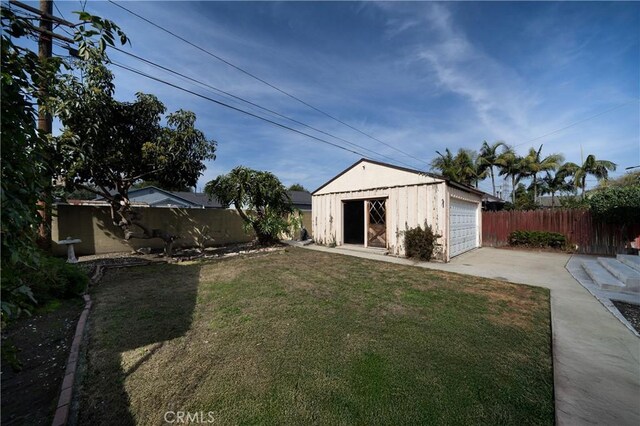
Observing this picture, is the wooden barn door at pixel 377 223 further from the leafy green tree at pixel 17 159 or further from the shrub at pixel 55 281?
the leafy green tree at pixel 17 159

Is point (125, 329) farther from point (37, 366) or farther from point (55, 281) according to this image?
point (55, 281)

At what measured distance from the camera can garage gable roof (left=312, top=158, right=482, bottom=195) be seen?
9883 millimetres

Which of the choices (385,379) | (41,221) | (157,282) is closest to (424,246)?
(385,379)

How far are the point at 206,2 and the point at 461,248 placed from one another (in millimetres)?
12136

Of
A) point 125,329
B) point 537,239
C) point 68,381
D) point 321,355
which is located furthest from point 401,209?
point 68,381

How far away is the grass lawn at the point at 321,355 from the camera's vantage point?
7.36ft

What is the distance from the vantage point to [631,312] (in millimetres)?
4480

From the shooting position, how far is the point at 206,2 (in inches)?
278

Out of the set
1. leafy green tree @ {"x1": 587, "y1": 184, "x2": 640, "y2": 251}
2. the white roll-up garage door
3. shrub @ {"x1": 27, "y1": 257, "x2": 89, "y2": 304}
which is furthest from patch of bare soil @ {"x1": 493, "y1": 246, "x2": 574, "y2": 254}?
shrub @ {"x1": 27, "y1": 257, "x2": 89, "y2": 304}

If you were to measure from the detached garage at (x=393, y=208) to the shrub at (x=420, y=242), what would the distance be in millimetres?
260

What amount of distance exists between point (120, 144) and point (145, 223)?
11.9 ft

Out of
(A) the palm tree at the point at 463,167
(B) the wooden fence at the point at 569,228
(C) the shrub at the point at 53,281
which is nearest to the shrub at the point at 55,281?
(C) the shrub at the point at 53,281

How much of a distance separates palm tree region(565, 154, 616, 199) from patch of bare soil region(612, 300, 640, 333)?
25.3 metres

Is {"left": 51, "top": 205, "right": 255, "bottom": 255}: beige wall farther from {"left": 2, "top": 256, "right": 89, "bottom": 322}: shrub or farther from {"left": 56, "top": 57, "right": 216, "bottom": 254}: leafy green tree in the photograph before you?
{"left": 2, "top": 256, "right": 89, "bottom": 322}: shrub
